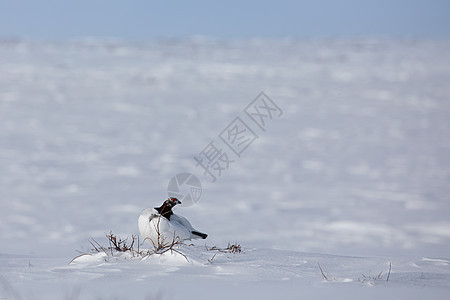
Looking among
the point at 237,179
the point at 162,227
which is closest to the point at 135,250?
the point at 162,227

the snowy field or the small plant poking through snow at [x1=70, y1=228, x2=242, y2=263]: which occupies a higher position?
the snowy field

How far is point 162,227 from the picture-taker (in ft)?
12.0

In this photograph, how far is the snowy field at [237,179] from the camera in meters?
3.09

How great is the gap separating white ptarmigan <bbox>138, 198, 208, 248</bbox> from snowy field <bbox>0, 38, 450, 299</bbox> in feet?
0.73

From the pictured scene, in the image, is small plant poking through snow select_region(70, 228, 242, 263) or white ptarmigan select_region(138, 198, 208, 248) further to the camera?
white ptarmigan select_region(138, 198, 208, 248)

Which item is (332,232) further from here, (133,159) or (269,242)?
(133,159)

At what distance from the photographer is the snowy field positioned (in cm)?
309

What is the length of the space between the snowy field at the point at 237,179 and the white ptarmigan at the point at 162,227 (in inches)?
8.8

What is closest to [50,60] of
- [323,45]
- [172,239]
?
[323,45]

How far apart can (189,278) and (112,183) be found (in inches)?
259

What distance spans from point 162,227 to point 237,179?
604 centimetres

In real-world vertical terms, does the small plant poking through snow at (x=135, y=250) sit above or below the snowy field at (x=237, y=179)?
below

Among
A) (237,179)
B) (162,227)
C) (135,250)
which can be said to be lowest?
(135,250)

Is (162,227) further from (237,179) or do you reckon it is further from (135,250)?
(237,179)
